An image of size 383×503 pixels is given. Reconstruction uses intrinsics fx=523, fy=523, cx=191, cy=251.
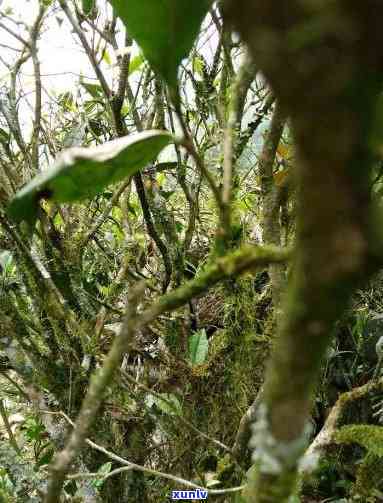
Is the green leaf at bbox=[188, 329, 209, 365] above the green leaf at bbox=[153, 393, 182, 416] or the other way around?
above

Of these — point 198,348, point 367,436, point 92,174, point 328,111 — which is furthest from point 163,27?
point 198,348

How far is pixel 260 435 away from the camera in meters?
0.18

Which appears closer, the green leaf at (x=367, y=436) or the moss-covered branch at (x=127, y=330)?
the moss-covered branch at (x=127, y=330)

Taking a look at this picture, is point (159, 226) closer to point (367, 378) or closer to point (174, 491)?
point (174, 491)

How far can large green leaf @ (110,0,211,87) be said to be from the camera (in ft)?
1.00

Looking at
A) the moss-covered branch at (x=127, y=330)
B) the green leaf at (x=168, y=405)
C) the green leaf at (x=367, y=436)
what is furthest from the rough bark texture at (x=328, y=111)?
the green leaf at (x=168, y=405)

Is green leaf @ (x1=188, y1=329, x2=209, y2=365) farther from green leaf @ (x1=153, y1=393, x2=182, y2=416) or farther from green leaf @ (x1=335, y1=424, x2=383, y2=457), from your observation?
green leaf @ (x1=335, y1=424, x2=383, y2=457)

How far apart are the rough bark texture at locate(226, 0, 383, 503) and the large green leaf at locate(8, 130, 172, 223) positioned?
0.76 ft

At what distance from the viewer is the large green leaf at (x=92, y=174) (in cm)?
35

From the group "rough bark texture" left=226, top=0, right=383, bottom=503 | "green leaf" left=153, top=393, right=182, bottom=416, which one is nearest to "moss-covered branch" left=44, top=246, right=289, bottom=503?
"rough bark texture" left=226, top=0, right=383, bottom=503

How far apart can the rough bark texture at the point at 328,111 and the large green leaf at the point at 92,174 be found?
0.23 m

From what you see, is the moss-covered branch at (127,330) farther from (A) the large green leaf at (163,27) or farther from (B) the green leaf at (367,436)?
(B) the green leaf at (367,436)

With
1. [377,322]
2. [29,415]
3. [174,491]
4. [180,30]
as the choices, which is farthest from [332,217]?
[29,415]

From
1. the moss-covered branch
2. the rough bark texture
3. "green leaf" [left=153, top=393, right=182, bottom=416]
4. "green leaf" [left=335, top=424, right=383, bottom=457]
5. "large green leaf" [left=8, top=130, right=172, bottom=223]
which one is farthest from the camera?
"green leaf" [left=153, top=393, right=182, bottom=416]
